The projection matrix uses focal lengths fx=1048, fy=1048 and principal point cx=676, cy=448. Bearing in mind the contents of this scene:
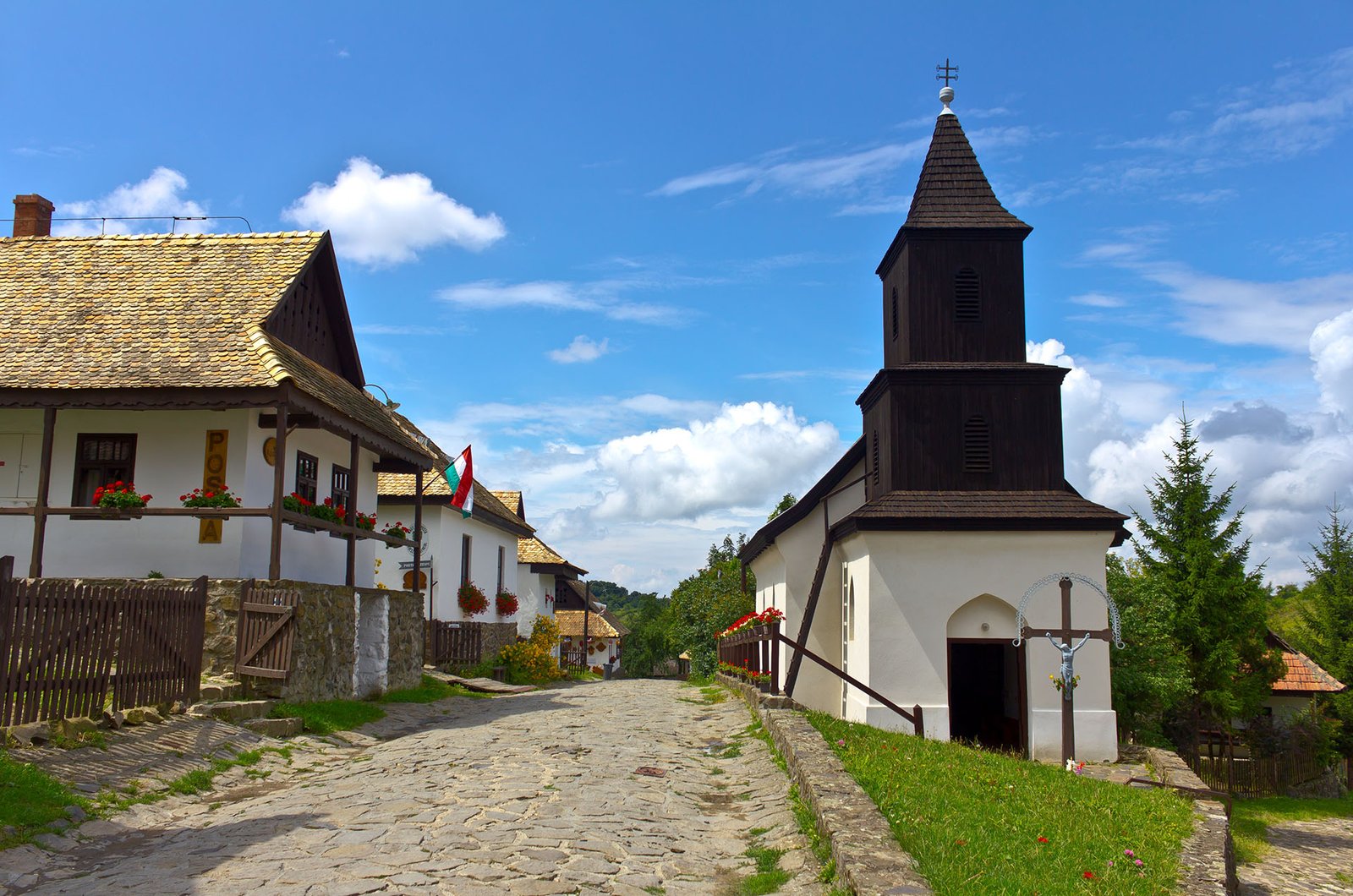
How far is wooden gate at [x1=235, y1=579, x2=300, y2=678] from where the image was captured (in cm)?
1405

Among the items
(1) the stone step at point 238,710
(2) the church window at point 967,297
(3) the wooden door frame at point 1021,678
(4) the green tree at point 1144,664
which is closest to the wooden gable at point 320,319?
(1) the stone step at point 238,710

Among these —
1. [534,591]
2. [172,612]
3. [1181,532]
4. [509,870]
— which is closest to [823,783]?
[509,870]

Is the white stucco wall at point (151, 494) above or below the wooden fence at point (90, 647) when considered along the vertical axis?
above

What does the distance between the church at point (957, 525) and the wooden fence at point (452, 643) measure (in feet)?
31.0

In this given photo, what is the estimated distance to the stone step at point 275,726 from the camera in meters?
13.0

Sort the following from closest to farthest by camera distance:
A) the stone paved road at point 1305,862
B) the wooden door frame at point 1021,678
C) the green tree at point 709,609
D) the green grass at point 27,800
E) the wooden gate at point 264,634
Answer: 1. the green grass at point 27,800
2. the wooden gate at point 264,634
3. the wooden door frame at point 1021,678
4. the stone paved road at point 1305,862
5. the green tree at point 709,609

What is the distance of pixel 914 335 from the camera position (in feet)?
70.6

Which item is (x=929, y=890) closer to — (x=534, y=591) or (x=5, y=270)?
(x=5, y=270)

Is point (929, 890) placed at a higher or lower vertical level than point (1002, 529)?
lower

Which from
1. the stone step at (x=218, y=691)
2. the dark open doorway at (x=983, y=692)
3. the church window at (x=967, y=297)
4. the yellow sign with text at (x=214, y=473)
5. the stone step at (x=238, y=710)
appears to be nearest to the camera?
the stone step at (x=238, y=710)

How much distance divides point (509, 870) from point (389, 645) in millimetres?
13184

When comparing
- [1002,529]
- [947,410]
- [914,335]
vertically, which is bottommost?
[1002,529]

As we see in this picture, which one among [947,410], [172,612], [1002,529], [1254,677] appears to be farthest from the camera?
[1254,677]

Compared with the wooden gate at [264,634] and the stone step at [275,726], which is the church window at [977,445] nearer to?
the wooden gate at [264,634]
